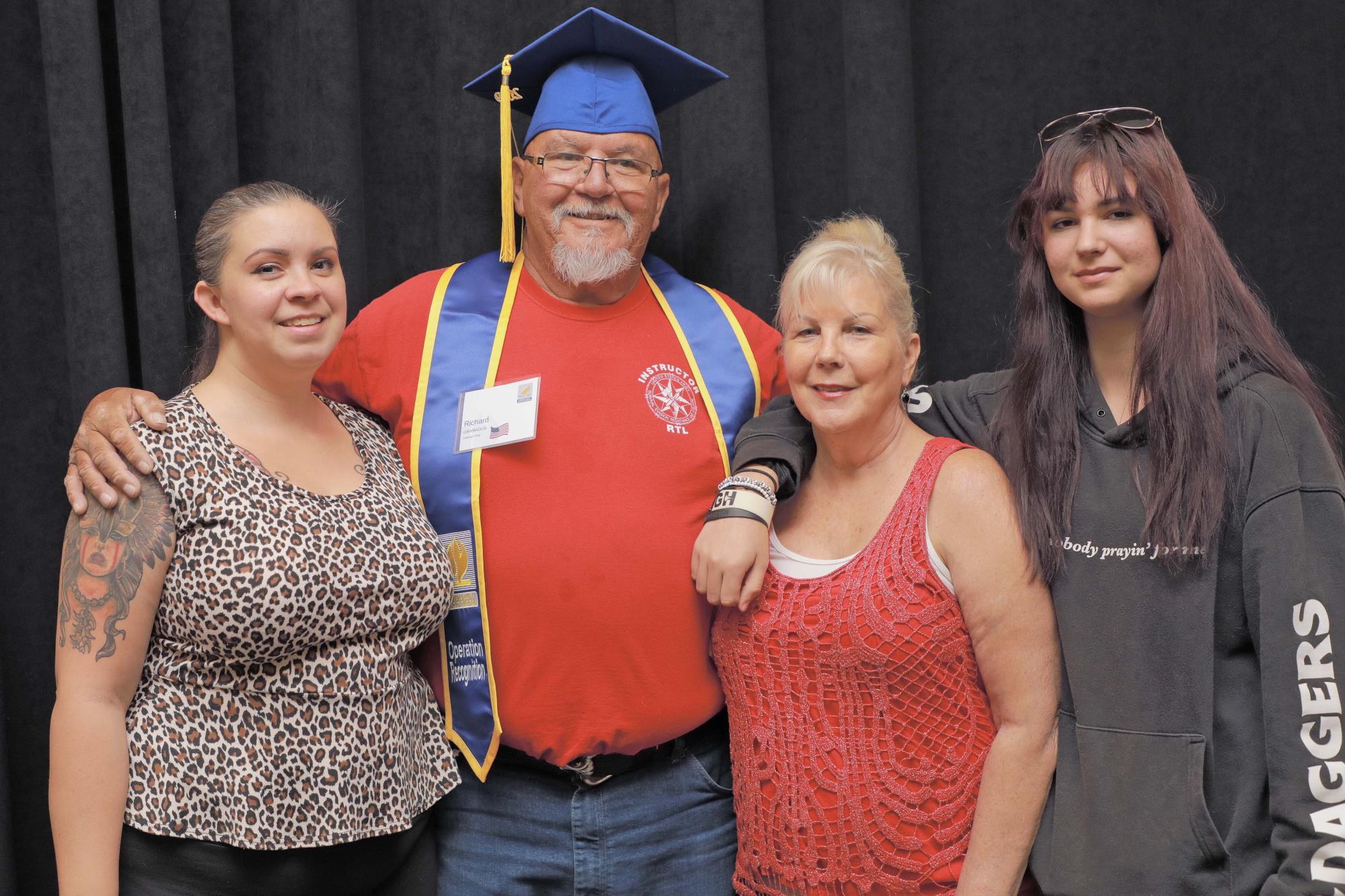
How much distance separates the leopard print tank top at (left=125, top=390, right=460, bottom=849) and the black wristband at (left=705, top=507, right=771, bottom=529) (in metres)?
0.47

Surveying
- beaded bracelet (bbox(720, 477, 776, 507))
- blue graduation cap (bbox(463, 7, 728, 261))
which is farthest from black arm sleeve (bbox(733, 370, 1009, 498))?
blue graduation cap (bbox(463, 7, 728, 261))

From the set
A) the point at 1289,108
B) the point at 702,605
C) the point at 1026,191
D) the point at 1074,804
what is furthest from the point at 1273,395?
the point at 1289,108

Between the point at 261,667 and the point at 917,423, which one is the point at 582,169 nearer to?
the point at 917,423

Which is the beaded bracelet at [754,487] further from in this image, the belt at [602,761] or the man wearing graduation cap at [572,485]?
the belt at [602,761]

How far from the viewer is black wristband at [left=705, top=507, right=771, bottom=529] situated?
1603 mm

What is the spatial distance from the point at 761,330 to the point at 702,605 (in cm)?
55

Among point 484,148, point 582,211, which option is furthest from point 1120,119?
point 484,148

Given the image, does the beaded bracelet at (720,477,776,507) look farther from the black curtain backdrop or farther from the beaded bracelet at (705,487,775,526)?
the black curtain backdrop

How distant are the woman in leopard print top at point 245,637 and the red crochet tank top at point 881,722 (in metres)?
0.56

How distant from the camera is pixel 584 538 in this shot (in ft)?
5.63

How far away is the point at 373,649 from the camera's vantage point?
152cm

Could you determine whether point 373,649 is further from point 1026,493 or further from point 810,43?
point 810,43

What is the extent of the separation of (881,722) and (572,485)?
1.98 feet

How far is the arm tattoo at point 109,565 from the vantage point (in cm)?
138
